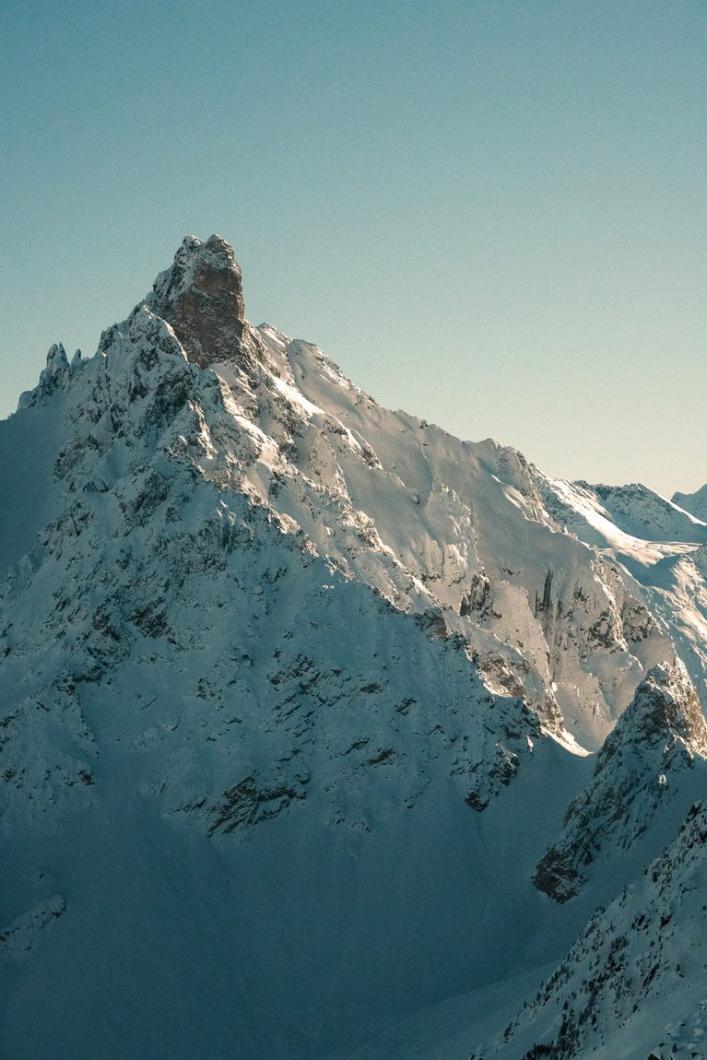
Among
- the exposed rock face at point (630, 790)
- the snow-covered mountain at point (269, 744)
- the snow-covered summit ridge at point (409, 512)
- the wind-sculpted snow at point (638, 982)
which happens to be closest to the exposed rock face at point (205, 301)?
the snow-covered summit ridge at point (409, 512)

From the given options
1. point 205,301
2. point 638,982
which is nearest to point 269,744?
point 205,301

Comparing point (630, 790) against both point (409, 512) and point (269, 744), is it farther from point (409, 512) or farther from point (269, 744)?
point (409, 512)

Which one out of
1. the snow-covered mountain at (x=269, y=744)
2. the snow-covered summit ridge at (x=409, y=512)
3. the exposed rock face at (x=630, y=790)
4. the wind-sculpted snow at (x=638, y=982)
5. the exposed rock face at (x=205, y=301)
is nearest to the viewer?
the wind-sculpted snow at (x=638, y=982)

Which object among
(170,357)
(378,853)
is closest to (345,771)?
(378,853)

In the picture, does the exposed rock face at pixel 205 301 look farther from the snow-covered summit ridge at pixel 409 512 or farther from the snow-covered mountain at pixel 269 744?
the snow-covered mountain at pixel 269 744

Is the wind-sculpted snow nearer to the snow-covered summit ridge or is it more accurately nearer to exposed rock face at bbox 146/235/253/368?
the snow-covered summit ridge

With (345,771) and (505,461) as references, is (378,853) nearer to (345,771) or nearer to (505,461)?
(345,771)

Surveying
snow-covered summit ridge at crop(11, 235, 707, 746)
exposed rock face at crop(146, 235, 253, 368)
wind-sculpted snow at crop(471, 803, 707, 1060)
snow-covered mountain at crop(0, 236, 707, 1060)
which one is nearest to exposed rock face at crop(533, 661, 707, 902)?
snow-covered mountain at crop(0, 236, 707, 1060)
